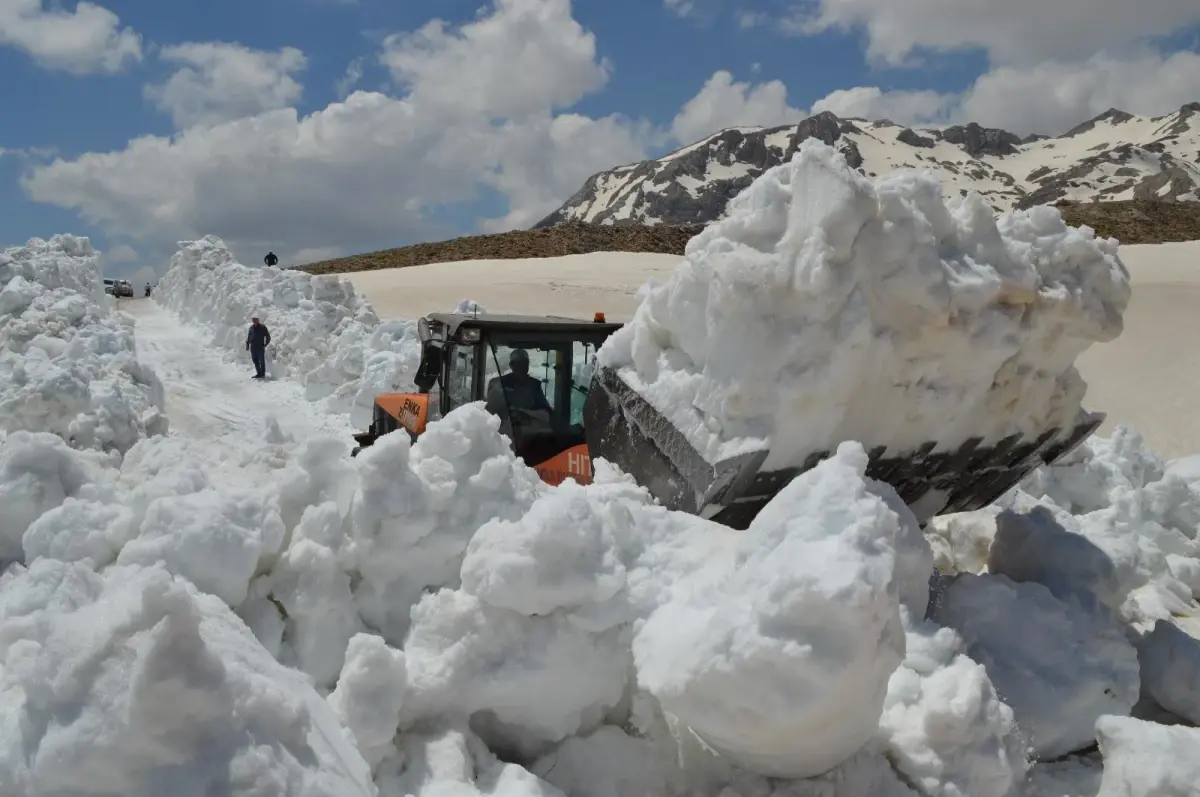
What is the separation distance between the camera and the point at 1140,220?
105 feet

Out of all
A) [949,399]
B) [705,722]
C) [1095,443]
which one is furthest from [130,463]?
[1095,443]

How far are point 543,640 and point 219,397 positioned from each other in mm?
13175

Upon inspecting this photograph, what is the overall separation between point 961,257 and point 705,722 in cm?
222

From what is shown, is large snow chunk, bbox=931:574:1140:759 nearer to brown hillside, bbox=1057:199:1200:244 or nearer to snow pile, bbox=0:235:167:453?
snow pile, bbox=0:235:167:453

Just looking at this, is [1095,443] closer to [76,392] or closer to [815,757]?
[815,757]

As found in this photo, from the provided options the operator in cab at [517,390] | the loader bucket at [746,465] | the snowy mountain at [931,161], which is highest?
the snowy mountain at [931,161]

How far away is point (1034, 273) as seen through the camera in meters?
3.72

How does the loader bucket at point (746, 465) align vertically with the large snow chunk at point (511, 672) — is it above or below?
above

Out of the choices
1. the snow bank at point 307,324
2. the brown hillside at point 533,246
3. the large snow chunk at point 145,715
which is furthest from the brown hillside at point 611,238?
the large snow chunk at point 145,715

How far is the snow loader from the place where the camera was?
3609 millimetres

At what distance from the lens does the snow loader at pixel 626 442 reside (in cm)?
361

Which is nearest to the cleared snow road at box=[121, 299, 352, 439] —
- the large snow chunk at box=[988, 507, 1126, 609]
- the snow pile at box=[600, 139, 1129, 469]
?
the snow pile at box=[600, 139, 1129, 469]

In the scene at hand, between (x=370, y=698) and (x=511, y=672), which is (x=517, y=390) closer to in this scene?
(x=511, y=672)

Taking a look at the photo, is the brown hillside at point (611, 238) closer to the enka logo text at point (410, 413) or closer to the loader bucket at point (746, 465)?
the enka logo text at point (410, 413)
